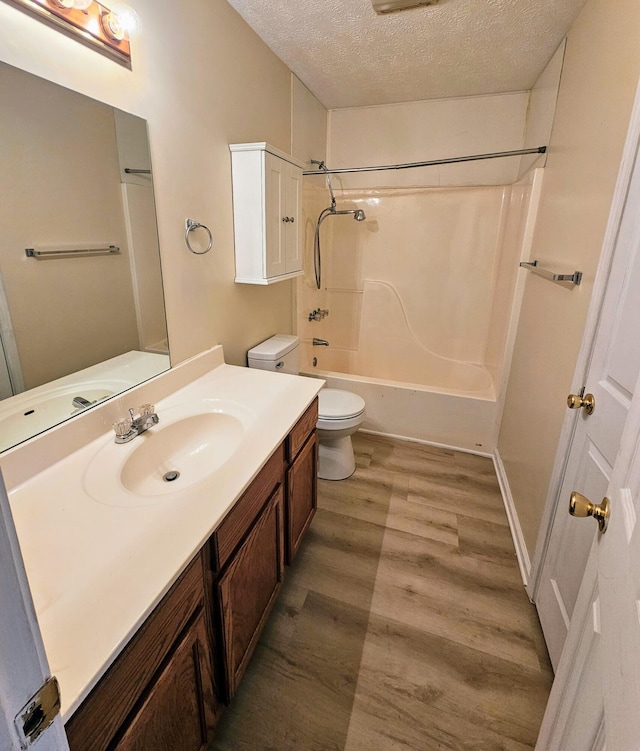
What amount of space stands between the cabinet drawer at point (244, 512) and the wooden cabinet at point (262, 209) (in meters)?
0.98

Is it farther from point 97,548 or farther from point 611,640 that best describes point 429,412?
point 97,548

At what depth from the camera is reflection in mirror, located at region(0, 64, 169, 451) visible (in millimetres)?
956

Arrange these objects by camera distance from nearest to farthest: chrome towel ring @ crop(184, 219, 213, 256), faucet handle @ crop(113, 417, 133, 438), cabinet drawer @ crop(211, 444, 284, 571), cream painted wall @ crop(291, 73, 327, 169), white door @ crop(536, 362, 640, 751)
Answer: white door @ crop(536, 362, 640, 751) < cabinet drawer @ crop(211, 444, 284, 571) < faucet handle @ crop(113, 417, 133, 438) < chrome towel ring @ crop(184, 219, 213, 256) < cream painted wall @ crop(291, 73, 327, 169)

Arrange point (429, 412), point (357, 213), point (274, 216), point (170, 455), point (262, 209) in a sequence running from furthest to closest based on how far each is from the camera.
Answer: point (357, 213)
point (429, 412)
point (274, 216)
point (262, 209)
point (170, 455)

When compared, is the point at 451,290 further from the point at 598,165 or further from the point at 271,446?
the point at 271,446

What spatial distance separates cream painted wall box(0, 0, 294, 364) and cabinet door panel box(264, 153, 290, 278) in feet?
0.58

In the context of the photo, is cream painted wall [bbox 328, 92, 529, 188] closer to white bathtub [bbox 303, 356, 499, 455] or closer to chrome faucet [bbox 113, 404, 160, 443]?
white bathtub [bbox 303, 356, 499, 455]

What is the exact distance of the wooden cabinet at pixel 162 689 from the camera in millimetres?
615

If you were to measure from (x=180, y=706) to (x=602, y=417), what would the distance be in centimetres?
129

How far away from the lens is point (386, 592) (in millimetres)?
1633

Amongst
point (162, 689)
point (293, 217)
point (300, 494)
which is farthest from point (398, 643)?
point (293, 217)

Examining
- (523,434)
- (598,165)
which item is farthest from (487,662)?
(598,165)

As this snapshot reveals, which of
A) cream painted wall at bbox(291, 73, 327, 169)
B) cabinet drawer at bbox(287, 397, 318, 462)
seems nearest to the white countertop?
cabinet drawer at bbox(287, 397, 318, 462)

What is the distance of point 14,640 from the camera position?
13.9 inches
